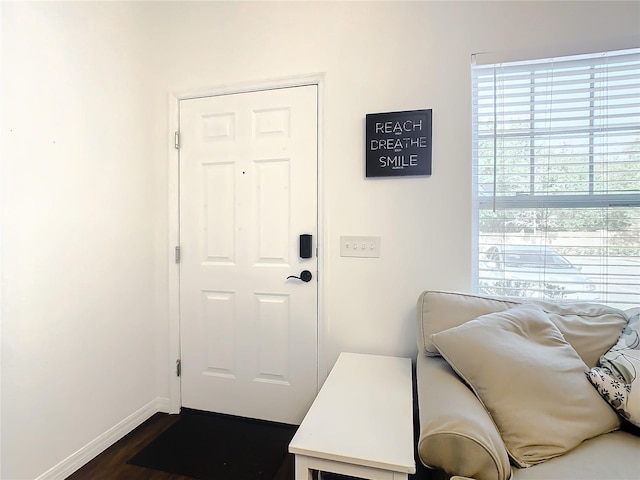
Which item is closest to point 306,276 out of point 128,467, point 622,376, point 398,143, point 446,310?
point 446,310

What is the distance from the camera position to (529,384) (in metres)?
1.13

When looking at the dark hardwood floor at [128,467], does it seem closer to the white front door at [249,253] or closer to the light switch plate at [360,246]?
the white front door at [249,253]

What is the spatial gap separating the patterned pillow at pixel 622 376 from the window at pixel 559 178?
47cm

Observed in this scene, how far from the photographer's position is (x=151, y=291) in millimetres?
2166

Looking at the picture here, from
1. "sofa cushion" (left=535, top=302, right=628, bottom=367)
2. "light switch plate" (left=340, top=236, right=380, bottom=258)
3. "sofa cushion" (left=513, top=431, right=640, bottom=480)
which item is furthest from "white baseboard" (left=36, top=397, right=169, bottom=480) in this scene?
"sofa cushion" (left=535, top=302, right=628, bottom=367)

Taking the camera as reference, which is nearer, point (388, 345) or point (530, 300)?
point (530, 300)

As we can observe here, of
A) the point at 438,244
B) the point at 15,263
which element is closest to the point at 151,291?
the point at 15,263

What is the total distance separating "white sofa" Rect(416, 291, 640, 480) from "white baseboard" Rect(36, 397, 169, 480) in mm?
1714

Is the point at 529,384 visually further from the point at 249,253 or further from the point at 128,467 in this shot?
the point at 128,467

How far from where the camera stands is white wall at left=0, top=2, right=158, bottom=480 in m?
1.42

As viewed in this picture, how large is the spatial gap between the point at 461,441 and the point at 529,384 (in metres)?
0.38

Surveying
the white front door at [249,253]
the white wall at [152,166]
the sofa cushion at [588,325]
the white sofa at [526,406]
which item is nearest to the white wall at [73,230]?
the white wall at [152,166]

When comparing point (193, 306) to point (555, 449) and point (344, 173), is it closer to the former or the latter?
point (344, 173)

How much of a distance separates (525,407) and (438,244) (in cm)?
88
